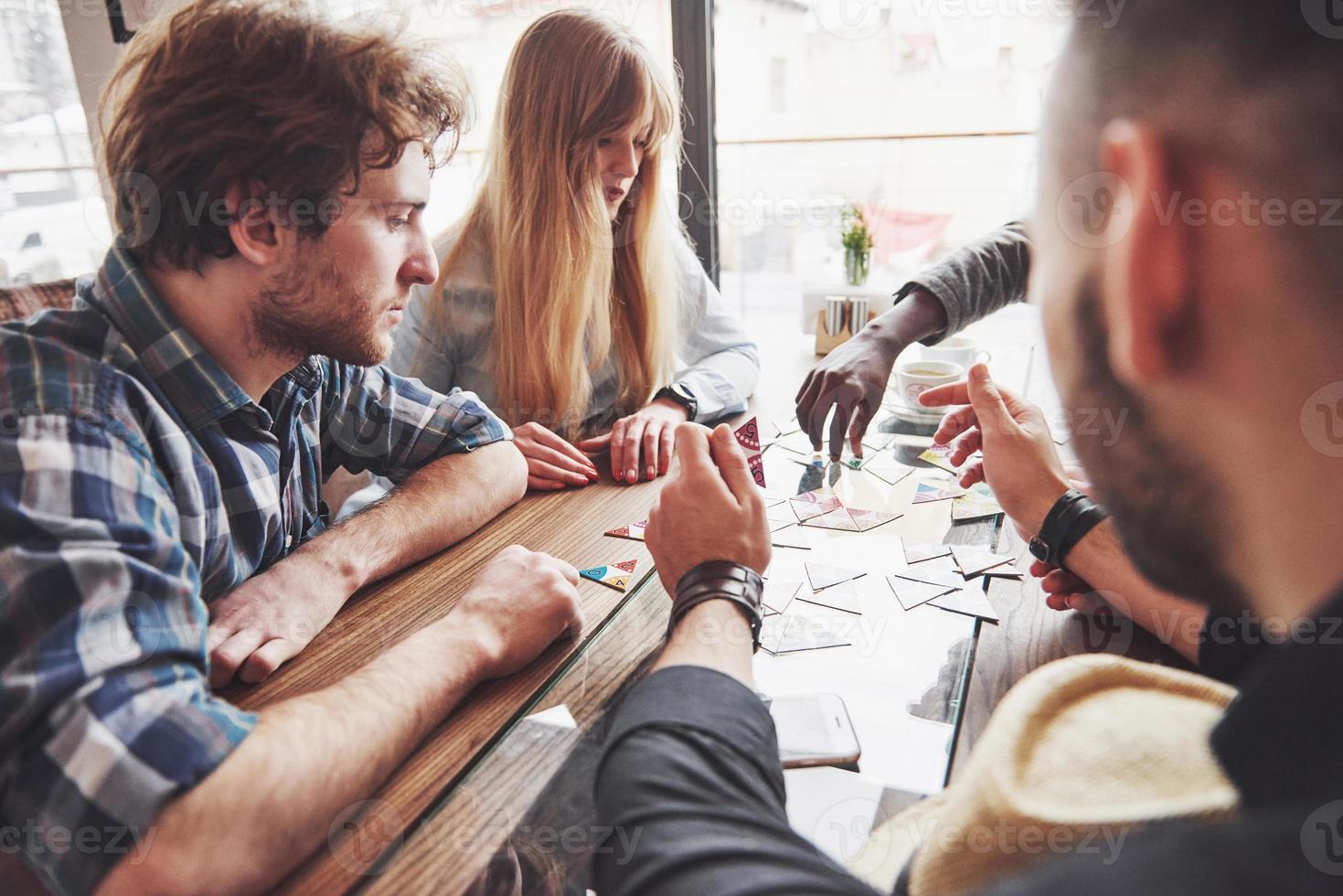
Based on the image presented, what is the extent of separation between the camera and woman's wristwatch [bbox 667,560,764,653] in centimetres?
82

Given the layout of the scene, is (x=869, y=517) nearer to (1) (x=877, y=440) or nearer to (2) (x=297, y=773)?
(1) (x=877, y=440)

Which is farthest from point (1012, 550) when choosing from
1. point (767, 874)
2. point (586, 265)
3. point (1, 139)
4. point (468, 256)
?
point (1, 139)

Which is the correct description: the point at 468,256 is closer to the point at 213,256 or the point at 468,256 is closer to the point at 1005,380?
the point at 213,256

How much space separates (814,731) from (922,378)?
91cm

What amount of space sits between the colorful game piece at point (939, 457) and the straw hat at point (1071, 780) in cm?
72

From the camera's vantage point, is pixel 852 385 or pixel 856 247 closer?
pixel 852 385

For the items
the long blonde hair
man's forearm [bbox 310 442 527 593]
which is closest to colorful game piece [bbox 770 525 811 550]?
man's forearm [bbox 310 442 527 593]

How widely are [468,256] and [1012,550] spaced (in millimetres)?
1362

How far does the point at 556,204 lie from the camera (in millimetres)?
1780

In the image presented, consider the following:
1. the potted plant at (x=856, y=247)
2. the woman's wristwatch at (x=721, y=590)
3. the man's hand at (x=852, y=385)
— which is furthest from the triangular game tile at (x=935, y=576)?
the potted plant at (x=856, y=247)

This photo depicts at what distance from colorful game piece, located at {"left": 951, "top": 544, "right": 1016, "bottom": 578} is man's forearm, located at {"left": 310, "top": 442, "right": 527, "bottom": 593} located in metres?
0.68

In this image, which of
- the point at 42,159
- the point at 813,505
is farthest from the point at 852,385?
the point at 42,159

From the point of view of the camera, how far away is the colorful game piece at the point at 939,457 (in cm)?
132

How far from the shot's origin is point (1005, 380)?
6.98 ft
